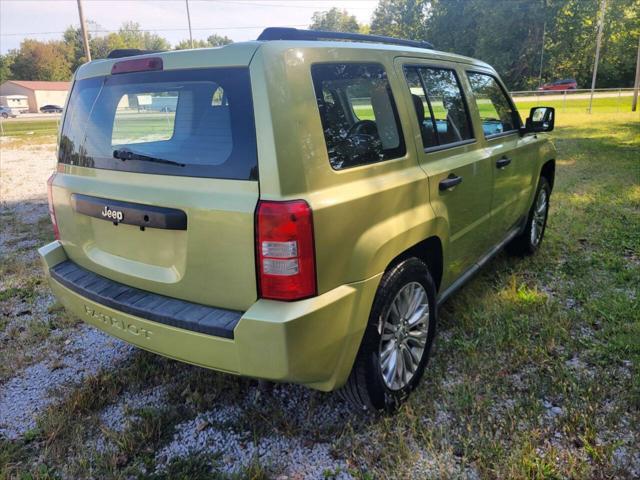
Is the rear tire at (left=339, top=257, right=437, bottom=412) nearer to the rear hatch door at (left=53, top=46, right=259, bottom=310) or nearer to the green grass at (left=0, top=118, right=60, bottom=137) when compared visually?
the rear hatch door at (left=53, top=46, right=259, bottom=310)

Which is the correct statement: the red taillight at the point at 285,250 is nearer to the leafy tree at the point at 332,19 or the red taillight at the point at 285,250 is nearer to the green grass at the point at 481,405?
the green grass at the point at 481,405

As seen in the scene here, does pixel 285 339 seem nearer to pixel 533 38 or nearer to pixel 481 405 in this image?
pixel 481 405

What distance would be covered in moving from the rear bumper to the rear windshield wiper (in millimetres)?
737

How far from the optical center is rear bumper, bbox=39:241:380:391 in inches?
79.4

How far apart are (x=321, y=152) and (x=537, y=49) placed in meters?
55.9

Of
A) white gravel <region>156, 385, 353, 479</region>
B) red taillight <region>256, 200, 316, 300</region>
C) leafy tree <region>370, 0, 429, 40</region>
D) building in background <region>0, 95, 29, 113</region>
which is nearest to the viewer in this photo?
red taillight <region>256, 200, 316, 300</region>

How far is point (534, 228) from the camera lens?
505 centimetres

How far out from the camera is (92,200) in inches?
99.9

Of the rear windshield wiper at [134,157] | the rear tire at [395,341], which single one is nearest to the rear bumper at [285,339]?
the rear tire at [395,341]

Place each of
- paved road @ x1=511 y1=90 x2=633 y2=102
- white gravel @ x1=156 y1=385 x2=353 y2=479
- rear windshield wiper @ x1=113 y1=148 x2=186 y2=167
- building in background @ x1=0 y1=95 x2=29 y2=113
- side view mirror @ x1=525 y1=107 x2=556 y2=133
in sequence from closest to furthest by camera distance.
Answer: rear windshield wiper @ x1=113 y1=148 x2=186 y2=167
white gravel @ x1=156 y1=385 x2=353 y2=479
side view mirror @ x1=525 y1=107 x2=556 y2=133
paved road @ x1=511 y1=90 x2=633 y2=102
building in background @ x1=0 y1=95 x2=29 y2=113

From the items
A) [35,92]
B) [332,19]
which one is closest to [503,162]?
[35,92]

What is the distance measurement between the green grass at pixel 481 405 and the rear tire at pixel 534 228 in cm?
54

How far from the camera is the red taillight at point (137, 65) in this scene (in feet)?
7.66

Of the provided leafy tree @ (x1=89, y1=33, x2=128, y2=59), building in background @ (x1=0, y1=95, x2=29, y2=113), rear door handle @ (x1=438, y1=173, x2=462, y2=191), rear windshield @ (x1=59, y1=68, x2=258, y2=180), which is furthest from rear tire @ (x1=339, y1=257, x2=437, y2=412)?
leafy tree @ (x1=89, y1=33, x2=128, y2=59)
